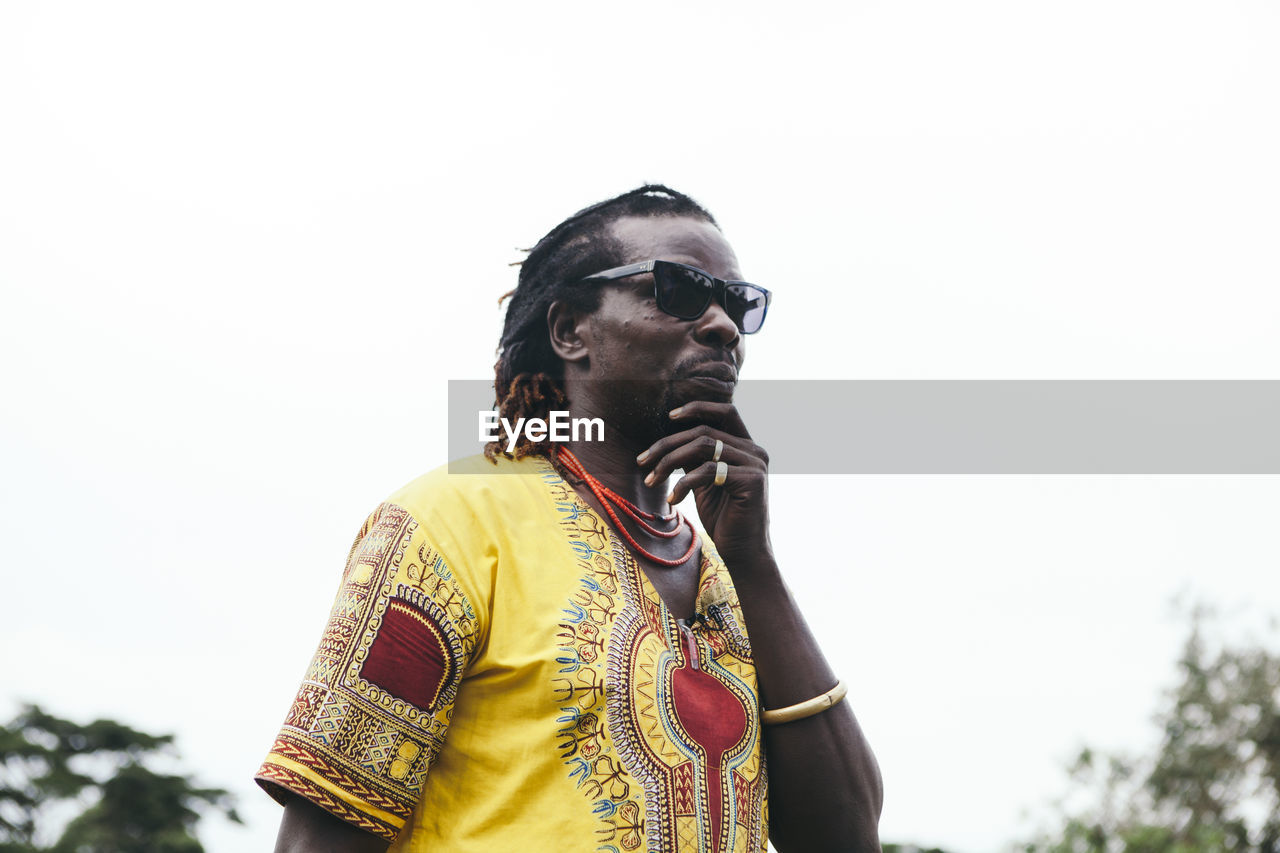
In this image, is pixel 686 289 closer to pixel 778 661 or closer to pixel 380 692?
pixel 778 661

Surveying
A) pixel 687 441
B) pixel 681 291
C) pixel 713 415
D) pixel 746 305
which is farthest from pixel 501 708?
pixel 746 305

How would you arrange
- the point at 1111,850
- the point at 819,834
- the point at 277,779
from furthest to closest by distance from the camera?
the point at 1111,850, the point at 819,834, the point at 277,779

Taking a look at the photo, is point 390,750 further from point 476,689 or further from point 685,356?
point 685,356

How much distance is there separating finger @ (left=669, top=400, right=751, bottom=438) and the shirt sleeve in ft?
2.42

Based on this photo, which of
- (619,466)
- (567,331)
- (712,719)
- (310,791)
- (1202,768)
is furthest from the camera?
(1202,768)

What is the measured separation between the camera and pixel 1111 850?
65.8 ft

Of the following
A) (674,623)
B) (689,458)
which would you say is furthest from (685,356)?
(674,623)

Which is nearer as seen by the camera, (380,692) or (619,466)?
(380,692)

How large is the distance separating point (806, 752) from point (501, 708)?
74 cm

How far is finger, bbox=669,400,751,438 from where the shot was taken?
3039 millimetres

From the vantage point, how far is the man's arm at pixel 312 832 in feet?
7.73

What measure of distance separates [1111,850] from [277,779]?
20.4 metres

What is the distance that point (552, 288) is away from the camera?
342 cm

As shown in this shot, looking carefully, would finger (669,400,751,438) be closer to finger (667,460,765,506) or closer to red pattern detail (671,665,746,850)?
finger (667,460,765,506)
